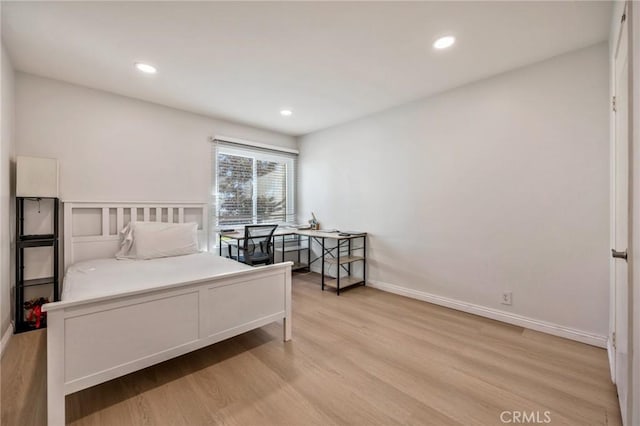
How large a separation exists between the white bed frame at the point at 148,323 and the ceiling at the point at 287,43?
184cm

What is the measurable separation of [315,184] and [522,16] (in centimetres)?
336

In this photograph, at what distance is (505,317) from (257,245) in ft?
9.61

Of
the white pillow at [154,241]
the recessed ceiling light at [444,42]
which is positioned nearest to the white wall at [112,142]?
the white pillow at [154,241]

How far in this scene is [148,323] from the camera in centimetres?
171

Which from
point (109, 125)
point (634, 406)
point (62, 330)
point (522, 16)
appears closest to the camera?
point (634, 406)

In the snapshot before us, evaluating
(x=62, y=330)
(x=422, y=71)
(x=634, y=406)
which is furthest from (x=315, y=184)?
A: (x=634, y=406)

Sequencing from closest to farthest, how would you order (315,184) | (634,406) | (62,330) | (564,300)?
(634,406), (62,330), (564,300), (315,184)

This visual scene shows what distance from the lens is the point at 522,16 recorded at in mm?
1891

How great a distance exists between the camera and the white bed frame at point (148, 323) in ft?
4.64

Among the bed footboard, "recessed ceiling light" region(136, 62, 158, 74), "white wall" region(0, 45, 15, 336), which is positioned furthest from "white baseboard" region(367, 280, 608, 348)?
"white wall" region(0, 45, 15, 336)

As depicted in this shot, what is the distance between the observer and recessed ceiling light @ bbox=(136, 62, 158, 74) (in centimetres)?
253

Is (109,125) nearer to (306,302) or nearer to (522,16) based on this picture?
(306,302)

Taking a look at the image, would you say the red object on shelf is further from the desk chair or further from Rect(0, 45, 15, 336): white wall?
the desk chair

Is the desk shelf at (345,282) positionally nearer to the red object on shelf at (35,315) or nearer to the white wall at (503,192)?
the white wall at (503,192)
